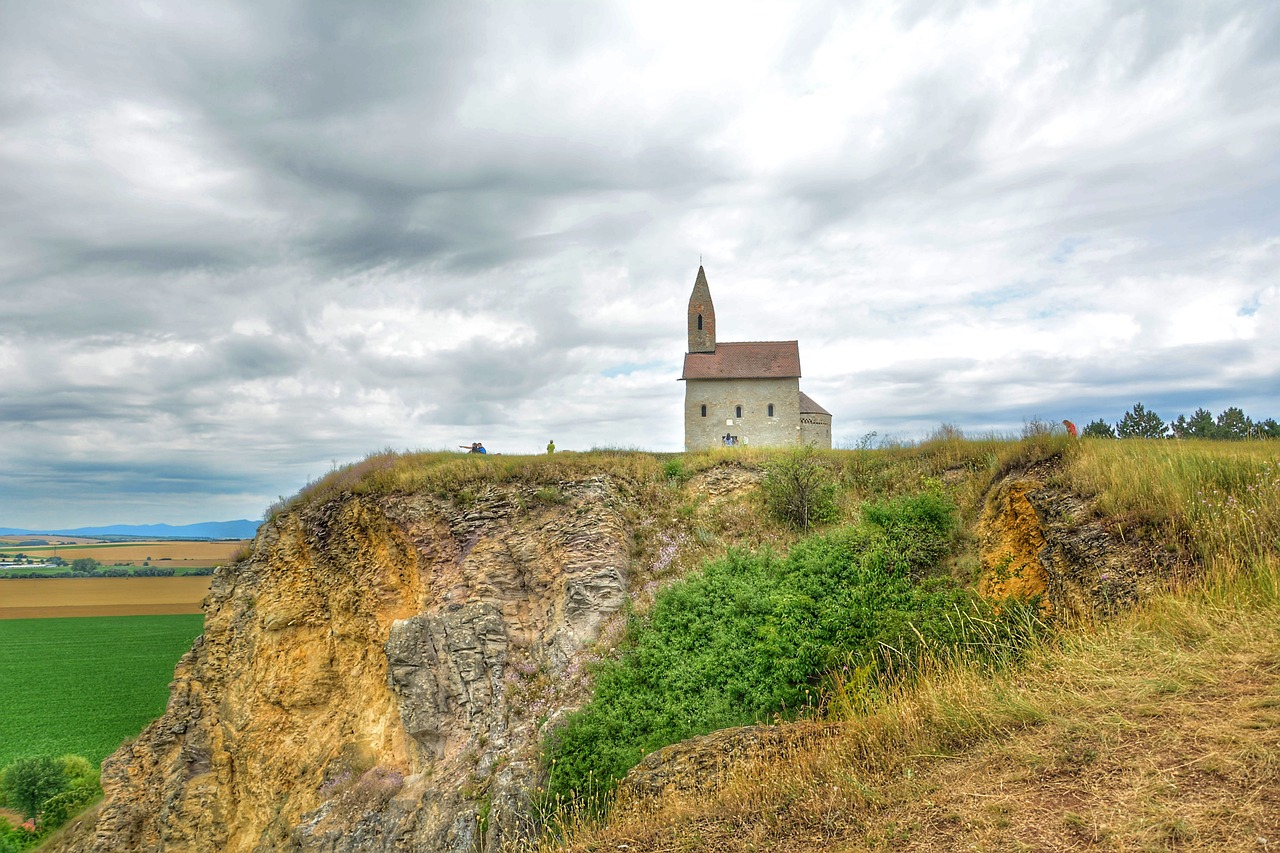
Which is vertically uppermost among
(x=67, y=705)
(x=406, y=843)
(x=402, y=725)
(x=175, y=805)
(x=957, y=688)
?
(x=957, y=688)

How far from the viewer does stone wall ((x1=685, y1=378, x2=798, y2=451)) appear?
127ft

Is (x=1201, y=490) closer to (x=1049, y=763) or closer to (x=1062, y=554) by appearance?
(x=1062, y=554)

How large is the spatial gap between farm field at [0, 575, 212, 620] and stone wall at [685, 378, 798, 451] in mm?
53639

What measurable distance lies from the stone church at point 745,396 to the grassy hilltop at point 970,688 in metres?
24.0

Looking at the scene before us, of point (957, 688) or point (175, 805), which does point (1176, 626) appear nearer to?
point (957, 688)

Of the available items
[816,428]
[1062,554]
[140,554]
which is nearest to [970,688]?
[1062,554]

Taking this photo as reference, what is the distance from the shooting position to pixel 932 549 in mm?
11578

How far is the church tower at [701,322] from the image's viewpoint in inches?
1660

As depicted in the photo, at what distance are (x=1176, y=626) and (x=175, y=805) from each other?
22.7 metres

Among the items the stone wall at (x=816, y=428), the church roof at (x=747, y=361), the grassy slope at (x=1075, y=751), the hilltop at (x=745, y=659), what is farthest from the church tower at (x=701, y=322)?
the grassy slope at (x=1075, y=751)

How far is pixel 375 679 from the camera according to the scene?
1605 cm

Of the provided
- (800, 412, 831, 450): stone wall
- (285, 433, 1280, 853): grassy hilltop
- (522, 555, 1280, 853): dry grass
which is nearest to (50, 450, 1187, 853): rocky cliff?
(285, 433, 1280, 853): grassy hilltop

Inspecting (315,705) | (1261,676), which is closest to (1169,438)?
(1261,676)

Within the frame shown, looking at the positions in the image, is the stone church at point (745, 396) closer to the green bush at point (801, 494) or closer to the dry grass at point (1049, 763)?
the green bush at point (801, 494)
